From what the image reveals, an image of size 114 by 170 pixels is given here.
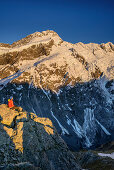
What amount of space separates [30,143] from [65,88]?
475ft

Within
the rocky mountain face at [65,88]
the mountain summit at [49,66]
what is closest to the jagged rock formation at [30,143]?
the rocky mountain face at [65,88]

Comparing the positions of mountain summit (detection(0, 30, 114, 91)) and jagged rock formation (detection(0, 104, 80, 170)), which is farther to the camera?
mountain summit (detection(0, 30, 114, 91))

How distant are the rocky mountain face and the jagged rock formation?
113 meters

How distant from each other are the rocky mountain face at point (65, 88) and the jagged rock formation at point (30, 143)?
371ft

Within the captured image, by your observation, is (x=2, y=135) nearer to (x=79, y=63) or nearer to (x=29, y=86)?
(x=29, y=86)

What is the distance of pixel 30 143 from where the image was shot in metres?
19.1

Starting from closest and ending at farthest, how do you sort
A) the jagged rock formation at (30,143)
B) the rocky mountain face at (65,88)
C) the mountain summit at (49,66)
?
the jagged rock formation at (30,143)
the rocky mountain face at (65,88)
the mountain summit at (49,66)

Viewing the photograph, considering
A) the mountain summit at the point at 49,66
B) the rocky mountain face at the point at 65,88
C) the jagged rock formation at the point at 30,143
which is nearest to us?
the jagged rock formation at the point at 30,143

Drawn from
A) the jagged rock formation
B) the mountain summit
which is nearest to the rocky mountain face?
the mountain summit

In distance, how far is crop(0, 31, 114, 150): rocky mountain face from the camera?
463 ft

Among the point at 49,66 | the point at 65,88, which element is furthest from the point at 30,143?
the point at 49,66

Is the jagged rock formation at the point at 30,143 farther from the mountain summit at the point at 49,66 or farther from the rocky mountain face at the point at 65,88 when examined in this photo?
the mountain summit at the point at 49,66

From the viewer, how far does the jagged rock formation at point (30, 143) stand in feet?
56.4

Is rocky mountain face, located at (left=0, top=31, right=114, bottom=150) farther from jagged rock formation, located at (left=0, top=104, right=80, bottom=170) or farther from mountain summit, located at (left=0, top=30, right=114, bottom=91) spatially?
jagged rock formation, located at (left=0, top=104, right=80, bottom=170)
